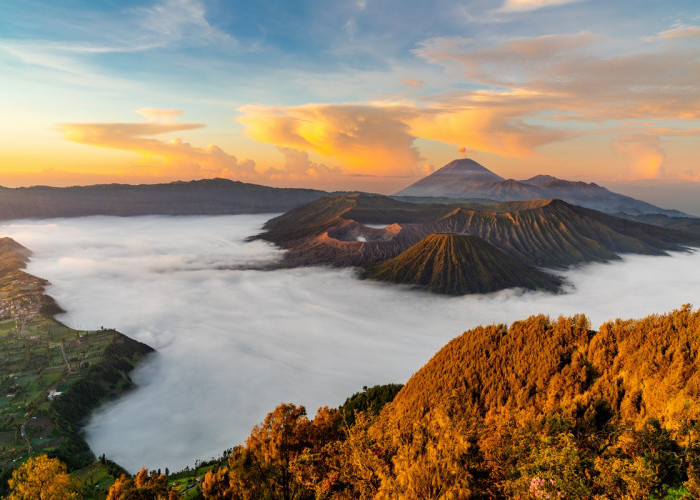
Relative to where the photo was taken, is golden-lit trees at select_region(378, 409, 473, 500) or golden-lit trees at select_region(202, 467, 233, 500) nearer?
golden-lit trees at select_region(378, 409, 473, 500)

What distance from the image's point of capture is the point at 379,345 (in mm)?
198375

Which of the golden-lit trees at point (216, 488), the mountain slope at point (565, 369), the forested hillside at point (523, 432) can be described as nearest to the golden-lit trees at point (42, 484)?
the forested hillside at point (523, 432)

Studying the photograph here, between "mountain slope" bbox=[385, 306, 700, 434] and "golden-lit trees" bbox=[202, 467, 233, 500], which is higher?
"mountain slope" bbox=[385, 306, 700, 434]

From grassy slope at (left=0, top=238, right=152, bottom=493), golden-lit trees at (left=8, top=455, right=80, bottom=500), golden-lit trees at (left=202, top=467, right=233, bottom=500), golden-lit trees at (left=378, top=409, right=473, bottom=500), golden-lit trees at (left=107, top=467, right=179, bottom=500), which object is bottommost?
grassy slope at (left=0, top=238, right=152, bottom=493)

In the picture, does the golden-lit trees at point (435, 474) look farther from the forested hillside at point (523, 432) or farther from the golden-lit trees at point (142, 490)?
the golden-lit trees at point (142, 490)

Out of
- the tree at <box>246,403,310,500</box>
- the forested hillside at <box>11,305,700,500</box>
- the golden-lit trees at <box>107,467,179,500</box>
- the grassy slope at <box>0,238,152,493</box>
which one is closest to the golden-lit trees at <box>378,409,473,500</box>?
the forested hillside at <box>11,305,700,500</box>

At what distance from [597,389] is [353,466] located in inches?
1355

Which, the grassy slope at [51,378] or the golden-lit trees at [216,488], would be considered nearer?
the golden-lit trees at [216,488]

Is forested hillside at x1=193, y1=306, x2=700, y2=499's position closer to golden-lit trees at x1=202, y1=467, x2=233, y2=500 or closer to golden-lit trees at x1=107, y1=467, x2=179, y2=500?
golden-lit trees at x1=202, y1=467, x2=233, y2=500

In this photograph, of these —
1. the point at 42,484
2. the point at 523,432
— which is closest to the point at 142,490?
the point at 42,484

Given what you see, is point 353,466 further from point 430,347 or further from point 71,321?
point 71,321

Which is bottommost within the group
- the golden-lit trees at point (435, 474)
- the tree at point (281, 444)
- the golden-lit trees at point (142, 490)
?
the golden-lit trees at point (142, 490)

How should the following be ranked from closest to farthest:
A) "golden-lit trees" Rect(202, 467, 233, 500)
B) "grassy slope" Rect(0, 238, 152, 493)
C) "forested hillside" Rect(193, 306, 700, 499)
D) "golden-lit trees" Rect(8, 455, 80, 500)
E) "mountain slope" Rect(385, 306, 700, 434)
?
"forested hillside" Rect(193, 306, 700, 499)
"golden-lit trees" Rect(202, 467, 233, 500)
"mountain slope" Rect(385, 306, 700, 434)
"golden-lit trees" Rect(8, 455, 80, 500)
"grassy slope" Rect(0, 238, 152, 493)

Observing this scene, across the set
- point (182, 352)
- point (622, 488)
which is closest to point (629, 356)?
point (622, 488)
